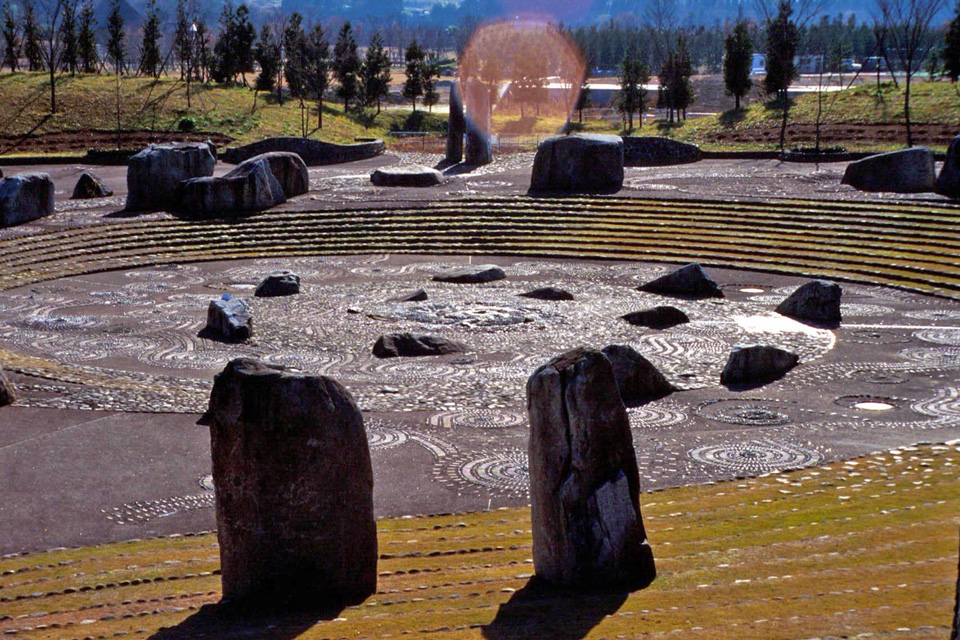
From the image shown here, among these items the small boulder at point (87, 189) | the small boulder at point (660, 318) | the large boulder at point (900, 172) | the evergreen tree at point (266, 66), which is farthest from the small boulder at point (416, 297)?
the evergreen tree at point (266, 66)

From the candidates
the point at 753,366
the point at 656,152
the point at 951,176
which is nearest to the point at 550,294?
the point at 753,366

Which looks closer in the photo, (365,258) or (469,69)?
(365,258)

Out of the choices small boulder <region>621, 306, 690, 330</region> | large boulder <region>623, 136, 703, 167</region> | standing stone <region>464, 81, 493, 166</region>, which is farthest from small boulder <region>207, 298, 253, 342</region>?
large boulder <region>623, 136, 703, 167</region>

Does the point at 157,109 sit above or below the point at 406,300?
above

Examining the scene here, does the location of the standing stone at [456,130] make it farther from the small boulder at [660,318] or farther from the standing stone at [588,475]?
the standing stone at [588,475]

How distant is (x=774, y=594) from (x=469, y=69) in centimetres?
9942

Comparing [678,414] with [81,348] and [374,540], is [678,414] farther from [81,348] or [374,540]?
[81,348]

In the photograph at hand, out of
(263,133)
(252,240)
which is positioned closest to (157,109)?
(263,133)

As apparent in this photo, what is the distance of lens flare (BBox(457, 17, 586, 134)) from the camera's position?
85144 mm

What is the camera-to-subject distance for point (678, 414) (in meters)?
16.0

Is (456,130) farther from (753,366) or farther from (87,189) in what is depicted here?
(753,366)

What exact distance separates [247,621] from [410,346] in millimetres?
11810

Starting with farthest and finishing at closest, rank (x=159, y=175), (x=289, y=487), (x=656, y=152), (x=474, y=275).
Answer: (x=656, y=152) → (x=159, y=175) → (x=474, y=275) → (x=289, y=487)

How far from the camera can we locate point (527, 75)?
87.7 metres
